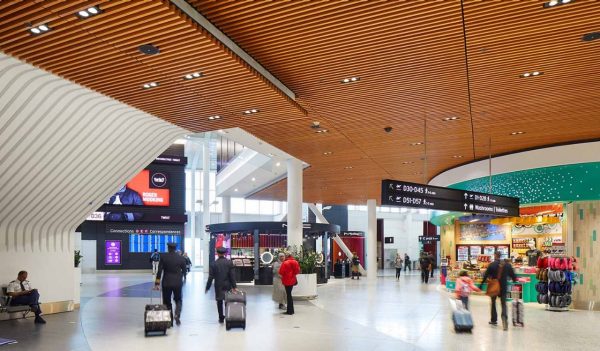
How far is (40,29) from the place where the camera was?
669cm

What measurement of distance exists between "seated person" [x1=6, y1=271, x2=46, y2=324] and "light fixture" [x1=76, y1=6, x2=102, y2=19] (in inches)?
261

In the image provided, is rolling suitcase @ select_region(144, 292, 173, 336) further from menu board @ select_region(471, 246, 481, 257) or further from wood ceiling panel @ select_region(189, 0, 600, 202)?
menu board @ select_region(471, 246, 481, 257)

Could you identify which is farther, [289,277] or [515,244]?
[515,244]

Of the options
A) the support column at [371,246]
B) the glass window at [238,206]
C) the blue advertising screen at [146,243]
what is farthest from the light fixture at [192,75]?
the glass window at [238,206]

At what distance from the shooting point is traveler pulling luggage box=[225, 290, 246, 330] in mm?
9820

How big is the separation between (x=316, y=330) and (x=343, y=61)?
14.6 ft

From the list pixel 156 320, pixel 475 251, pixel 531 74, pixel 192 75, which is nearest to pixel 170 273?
pixel 156 320

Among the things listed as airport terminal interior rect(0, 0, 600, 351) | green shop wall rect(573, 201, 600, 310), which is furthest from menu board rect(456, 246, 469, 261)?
green shop wall rect(573, 201, 600, 310)

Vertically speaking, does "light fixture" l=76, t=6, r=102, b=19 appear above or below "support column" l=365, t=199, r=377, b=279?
above

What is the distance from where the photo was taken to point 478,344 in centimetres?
859

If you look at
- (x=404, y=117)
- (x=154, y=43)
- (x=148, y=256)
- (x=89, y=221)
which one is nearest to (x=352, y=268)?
(x=148, y=256)

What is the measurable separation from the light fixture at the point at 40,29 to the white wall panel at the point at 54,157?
3.49 ft

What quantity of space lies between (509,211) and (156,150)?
26.2ft

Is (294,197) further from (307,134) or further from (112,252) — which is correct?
(112,252)
